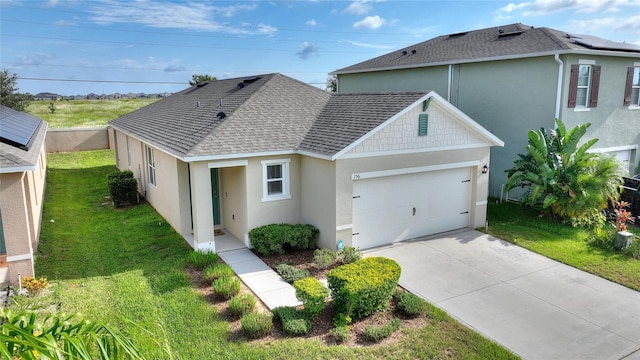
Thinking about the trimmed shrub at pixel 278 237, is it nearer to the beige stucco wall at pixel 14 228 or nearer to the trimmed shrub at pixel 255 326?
the trimmed shrub at pixel 255 326

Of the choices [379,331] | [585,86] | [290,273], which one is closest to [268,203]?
[290,273]

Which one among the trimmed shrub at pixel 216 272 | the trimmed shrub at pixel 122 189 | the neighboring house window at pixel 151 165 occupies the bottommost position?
the trimmed shrub at pixel 216 272

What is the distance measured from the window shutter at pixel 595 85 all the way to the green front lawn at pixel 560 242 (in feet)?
15.6

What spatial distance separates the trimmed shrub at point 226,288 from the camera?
9328mm

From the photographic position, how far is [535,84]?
16.2 m

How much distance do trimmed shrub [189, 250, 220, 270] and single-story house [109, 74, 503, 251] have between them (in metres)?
0.67

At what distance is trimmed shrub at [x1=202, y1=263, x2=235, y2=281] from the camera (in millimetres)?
10141

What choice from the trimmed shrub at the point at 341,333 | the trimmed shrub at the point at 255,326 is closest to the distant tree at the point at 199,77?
the trimmed shrub at the point at 255,326

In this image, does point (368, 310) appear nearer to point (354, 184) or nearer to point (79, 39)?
point (354, 184)

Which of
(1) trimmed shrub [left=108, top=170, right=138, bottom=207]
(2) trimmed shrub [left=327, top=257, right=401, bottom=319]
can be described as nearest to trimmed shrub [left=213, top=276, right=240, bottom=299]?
(2) trimmed shrub [left=327, top=257, right=401, bottom=319]

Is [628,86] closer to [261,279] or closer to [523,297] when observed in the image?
[523,297]

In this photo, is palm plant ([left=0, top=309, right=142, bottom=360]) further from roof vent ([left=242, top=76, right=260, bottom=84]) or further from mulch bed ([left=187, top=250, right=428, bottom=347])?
roof vent ([left=242, top=76, right=260, bottom=84])

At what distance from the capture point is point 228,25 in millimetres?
45781

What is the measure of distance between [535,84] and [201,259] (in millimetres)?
13211
